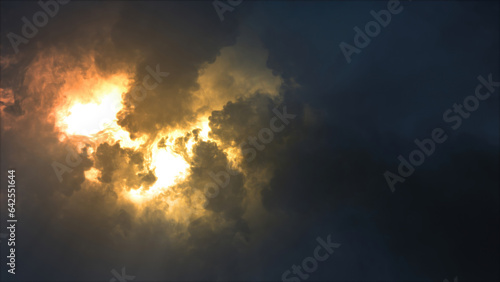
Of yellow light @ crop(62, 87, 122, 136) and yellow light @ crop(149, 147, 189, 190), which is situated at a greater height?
yellow light @ crop(62, 87, 122, 136)

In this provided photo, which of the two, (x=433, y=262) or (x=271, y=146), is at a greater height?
(x=271, y=146)

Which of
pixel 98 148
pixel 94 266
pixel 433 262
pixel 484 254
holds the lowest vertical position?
pixel 484 254

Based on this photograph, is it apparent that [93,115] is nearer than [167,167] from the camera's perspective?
Yes

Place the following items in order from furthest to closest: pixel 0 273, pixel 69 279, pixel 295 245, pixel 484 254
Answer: pixel 484 254 < pixel 295 245 < pixel 69 279 < pixel 0 273

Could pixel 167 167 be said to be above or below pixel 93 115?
below

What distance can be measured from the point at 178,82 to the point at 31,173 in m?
16.3

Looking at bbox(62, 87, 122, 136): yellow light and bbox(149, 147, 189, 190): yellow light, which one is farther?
bbox(149, 147, 189, 190): yellow light

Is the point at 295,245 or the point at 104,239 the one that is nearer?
the point at 104,239

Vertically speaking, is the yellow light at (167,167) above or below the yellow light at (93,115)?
below

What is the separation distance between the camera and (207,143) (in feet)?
70.4

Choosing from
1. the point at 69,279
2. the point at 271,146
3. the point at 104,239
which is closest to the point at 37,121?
Answer: the point at 104,239

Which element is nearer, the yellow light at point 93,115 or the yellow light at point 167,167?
the yellow light at point 93,115

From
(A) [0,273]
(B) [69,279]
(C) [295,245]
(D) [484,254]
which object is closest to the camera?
(A) [0,273]

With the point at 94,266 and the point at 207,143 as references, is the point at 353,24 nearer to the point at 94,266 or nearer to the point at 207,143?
the point at 207,143
